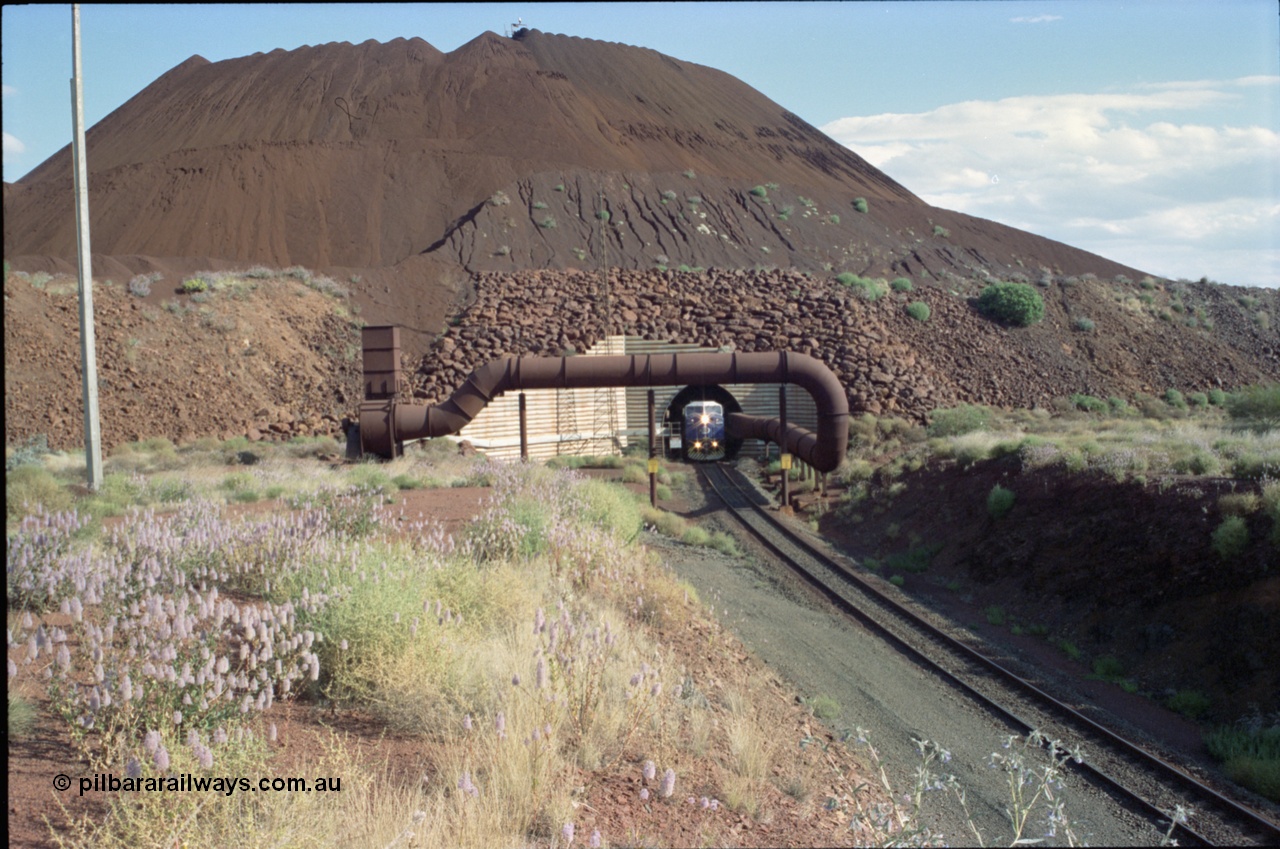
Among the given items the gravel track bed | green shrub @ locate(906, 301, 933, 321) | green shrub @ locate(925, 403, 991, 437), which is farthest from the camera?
green shrub @ locate(906, 301, 933, 321)

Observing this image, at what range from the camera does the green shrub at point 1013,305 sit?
166ft

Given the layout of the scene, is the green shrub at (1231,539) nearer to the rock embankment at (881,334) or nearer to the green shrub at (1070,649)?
the green shrub at (1070,649)

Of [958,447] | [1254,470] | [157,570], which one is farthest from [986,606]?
[157,570]

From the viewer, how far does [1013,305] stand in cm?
5081

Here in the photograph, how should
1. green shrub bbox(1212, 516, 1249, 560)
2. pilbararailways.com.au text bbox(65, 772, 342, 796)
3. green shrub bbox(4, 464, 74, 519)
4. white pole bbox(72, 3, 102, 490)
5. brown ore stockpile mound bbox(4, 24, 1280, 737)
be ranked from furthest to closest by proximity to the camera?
brown ore stockpile mound bbox(4, 24, 1280, 737) < white pole bbox(72, 3, 102, 490) < green shrub bbox(1212, 516, 1249, 560) < green shrub bbox(4, 464, 74, 519) < pilbararailways.com.au text bbox(65, 772, 342, 796)

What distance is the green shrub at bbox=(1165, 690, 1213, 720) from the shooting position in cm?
1143

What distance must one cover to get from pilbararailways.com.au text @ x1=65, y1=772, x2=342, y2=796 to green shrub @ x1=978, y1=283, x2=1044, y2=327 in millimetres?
51448

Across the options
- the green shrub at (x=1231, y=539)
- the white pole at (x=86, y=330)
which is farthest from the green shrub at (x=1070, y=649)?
the white pole at (x=86, y=330)

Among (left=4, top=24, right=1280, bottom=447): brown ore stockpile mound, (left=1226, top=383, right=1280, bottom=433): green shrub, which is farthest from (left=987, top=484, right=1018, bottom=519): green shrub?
(left=4, top=24, right=1280, bottom=447): brown ore stockpile mound

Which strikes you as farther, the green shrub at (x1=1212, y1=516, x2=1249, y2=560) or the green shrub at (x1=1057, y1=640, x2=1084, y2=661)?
the green shrub at (x1=1057, y1=640, x2=1084, y2=661)

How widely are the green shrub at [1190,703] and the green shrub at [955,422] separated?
2107 centimetres

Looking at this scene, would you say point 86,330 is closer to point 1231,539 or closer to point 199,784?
point 199,784

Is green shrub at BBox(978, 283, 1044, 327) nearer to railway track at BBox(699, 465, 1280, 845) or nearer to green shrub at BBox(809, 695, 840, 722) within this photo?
railway track at BBox(699, 465, 1280, 845)

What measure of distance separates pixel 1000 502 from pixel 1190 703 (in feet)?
29.2
